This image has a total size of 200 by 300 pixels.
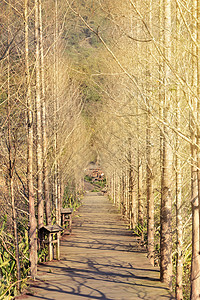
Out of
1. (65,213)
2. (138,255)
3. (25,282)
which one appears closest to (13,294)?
(25,282)

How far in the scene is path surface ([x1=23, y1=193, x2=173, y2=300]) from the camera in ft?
29.9

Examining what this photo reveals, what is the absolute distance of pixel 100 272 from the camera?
11422 millimetres

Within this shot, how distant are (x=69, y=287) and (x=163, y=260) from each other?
6.72 feet

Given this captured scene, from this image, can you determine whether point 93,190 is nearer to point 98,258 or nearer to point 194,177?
point 98,258

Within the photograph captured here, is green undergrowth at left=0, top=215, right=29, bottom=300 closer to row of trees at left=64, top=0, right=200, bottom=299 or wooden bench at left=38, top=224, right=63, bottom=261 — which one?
wooden bench at left=38, top=224, right=63, bottom=261

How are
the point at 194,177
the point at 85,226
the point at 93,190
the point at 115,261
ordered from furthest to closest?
the point at 93,190, the point at 85,226, the point at 115,261, the point at 194,177

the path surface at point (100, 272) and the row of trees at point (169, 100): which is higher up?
the row of trees at point (169, 100)

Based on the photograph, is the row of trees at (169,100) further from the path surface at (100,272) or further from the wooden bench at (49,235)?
the wooden bench at (49,235)

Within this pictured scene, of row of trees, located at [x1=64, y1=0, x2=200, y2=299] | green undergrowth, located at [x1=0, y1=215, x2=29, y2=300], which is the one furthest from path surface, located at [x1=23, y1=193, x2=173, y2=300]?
row of trees, located at [x1=64, y1=0, x2=200, y2=299]

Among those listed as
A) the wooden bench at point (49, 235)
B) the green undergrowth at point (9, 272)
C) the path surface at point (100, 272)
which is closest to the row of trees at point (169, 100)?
the path surface at point (100, 272)

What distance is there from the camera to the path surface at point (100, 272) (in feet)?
29.9

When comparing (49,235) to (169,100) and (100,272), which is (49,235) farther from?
(169,100)

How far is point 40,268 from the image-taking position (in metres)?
11.9

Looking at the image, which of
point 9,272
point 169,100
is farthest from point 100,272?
point 169,100
